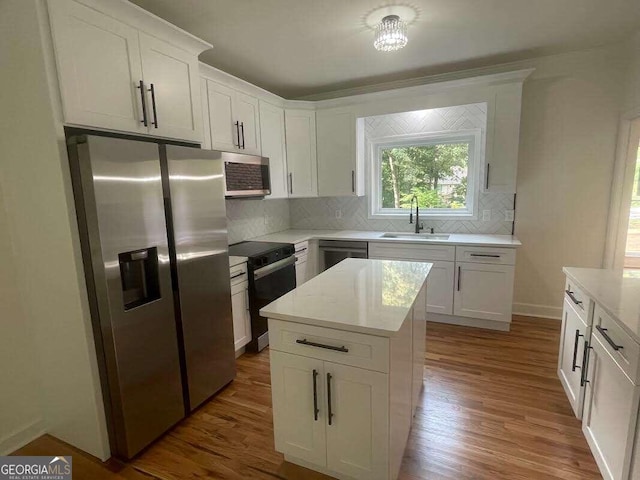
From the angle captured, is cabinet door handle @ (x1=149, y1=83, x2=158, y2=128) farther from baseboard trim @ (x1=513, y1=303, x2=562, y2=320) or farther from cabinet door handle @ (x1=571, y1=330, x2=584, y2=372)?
baseboard trim @ (x1=513, y1=303, x2=562, y2=320)

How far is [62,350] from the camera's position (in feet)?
5.78

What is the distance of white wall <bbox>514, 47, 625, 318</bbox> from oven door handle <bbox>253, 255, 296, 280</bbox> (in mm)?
2448

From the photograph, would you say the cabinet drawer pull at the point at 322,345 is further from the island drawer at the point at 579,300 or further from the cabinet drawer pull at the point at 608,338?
the island drawer at the point at 579,300

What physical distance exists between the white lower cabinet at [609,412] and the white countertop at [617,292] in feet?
0.64

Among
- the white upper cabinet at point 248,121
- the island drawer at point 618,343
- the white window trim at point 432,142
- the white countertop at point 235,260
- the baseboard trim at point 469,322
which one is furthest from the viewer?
the white window trim at point 432,142

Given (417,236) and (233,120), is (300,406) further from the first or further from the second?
(417,236)

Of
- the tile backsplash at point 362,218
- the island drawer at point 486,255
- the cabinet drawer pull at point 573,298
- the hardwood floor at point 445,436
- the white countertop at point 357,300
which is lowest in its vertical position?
the hardwood floor at point 445,436

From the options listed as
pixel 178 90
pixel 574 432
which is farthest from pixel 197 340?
pixel 574 432

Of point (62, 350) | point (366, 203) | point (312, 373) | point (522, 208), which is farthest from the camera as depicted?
point (366, 203)

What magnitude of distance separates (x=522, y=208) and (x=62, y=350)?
403 cm

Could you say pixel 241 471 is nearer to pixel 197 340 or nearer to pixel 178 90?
pixel 197 340

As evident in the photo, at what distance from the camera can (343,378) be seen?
4.61ft

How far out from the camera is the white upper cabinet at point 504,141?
120 inches

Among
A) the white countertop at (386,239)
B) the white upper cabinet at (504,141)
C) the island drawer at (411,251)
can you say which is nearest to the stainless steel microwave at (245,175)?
the white countertop at (386,239)
